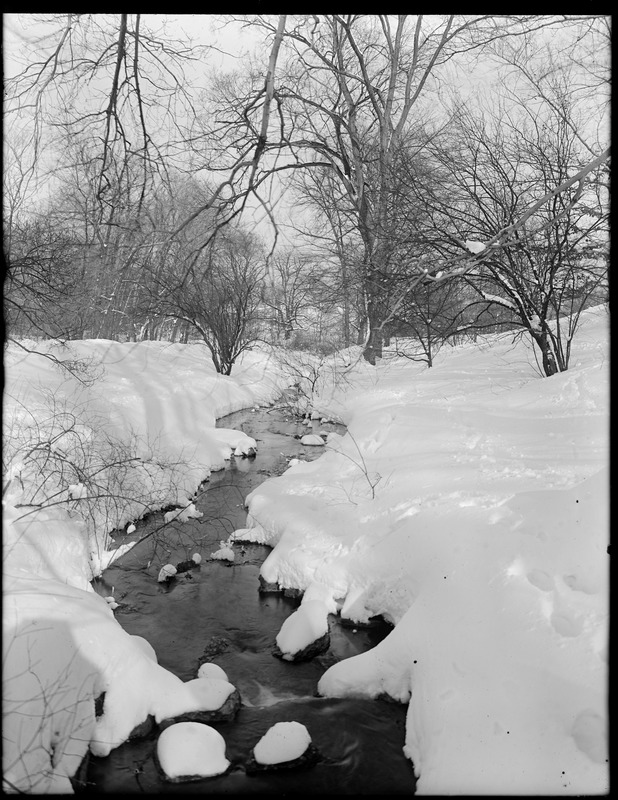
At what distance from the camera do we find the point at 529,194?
1048 centimetres

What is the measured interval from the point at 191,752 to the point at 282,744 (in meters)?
0.64

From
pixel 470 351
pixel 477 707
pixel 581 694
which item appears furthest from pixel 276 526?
pixel 470 351

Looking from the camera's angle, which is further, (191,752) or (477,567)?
(477,567)

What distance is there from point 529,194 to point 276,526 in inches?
317

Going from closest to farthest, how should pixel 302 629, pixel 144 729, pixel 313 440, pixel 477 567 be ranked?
pixel 144 729
pixel 477 567
pixel 302 629
pixel 313 440

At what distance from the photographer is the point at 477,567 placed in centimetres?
483

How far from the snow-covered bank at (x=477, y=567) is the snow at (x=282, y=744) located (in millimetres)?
721

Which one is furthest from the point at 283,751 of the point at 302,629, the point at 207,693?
the point at 302,629

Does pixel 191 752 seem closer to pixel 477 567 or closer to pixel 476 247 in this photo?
pixel 477 567

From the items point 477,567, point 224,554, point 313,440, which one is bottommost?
point 224,554

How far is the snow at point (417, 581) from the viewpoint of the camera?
3396mm

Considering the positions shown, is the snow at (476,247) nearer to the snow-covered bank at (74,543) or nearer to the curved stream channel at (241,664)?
the snow-covered bank at (74,543)

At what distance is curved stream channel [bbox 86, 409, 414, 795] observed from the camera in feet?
12.1

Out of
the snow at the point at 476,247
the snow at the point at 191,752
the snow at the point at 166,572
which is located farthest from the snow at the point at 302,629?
the snow at the point at 476,247
